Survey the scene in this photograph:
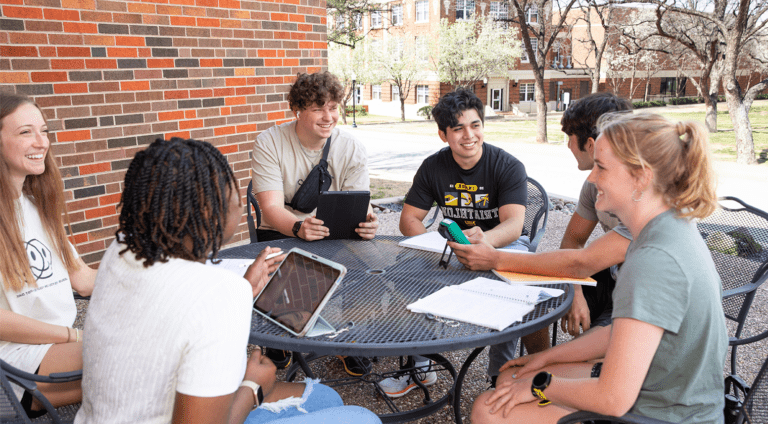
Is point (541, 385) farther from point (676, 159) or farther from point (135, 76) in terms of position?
point (135, 76)

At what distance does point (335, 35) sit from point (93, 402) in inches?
811

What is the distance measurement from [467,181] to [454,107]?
0.47 m

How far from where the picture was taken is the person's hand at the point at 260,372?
5.50 feet

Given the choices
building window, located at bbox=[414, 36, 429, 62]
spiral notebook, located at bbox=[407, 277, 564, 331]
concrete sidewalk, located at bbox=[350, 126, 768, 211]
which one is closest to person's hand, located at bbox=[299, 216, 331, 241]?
spiral notebook, located at bbox=[407, 277, 564, 331]

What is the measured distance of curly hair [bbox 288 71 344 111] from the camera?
3.48 m

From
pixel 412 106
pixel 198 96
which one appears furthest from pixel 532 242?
pixel 412 106

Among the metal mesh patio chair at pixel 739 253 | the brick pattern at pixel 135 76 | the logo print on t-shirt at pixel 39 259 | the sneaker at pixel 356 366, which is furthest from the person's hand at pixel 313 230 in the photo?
the brick pattern at pixel 135 76

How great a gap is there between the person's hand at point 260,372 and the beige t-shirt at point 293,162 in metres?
1.88

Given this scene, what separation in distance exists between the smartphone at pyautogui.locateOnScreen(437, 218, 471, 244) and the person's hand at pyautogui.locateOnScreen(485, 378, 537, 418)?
77 centimetres

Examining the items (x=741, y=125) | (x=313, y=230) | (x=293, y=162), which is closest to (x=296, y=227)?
(x=313, y=230)

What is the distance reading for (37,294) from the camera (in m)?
2.12

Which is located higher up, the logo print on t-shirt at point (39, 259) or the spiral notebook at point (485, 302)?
the logo print on t-shirt at point (39, 259)

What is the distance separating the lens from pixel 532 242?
3383 mm

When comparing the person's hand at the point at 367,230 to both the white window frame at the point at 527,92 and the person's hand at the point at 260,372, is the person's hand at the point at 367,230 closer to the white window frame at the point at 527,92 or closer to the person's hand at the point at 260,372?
the person's hand at the point at 260,372
